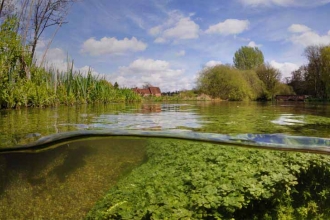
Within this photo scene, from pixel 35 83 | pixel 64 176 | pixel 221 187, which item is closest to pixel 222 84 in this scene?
pixel 35 83

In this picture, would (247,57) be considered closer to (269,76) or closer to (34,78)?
(269,76)

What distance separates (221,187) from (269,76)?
49.1 metres

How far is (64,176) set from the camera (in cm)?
520

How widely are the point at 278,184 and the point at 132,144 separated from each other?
117 inches

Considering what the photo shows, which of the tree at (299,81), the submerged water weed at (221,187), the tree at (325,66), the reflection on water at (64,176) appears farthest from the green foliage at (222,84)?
the submerged water weed at (221,187)

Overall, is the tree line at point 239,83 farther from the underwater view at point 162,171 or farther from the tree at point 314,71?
the underwater view at point 162,171

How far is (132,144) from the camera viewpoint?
5.63 m

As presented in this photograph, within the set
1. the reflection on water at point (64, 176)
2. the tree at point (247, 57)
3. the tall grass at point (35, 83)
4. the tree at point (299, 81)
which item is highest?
the tree at point (247, 57)

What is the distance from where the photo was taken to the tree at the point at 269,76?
46688mm

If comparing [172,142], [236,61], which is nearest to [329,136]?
[172,142]

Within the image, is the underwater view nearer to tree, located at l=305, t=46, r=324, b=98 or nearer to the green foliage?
the green foliage

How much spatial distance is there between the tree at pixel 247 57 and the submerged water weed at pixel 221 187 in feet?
183

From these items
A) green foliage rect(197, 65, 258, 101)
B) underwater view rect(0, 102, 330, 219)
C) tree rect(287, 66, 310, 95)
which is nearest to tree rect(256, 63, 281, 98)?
tree rect(287, 66, 310, 95)

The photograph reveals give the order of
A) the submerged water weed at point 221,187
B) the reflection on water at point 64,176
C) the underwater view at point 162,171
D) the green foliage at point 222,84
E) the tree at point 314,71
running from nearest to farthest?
1. the submerged water weed at point 221,187
2. the underwater view at point 162,171
3. the reflection on water at point 64,176
4. the green foliage at point 222,84
5. the tree at point 314,71
